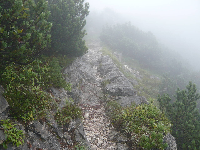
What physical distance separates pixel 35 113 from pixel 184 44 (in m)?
79.3

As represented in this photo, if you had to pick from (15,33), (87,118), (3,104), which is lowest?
(87,118)

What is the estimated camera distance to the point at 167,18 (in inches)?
3925

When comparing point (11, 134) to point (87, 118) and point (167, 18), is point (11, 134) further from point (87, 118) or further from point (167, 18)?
point (167, 18)

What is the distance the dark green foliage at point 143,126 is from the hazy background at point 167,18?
196 feet

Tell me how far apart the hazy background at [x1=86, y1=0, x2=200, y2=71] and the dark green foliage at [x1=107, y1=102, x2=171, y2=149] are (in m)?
59.9

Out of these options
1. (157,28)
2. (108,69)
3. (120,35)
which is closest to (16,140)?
(108,69)

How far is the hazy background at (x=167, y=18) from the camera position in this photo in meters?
70.3

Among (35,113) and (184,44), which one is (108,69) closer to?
(35,113)

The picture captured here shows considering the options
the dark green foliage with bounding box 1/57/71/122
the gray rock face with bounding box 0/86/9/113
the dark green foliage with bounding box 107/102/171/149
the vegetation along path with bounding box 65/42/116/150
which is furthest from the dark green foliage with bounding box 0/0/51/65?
the dark green foliage with bounding box 107/102/171/149

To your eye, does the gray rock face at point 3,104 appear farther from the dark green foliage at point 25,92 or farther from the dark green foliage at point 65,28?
the dark green foliage at point 65,28

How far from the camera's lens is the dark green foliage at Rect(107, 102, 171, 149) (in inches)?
302

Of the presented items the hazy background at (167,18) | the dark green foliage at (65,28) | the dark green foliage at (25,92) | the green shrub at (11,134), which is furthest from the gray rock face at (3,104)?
the hazy background at (167,18)

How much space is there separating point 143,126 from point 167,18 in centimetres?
11083

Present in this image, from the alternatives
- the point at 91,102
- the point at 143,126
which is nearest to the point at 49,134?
the point at 143,126
